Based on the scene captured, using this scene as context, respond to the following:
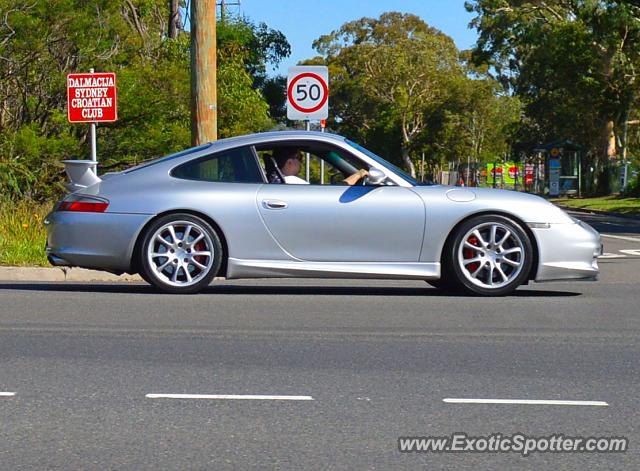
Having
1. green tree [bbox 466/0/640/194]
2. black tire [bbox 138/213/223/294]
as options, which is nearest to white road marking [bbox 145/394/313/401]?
black tire [bbox 138/213/223/294]

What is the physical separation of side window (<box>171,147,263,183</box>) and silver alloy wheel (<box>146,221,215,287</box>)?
1.68 ft

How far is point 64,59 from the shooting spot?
23438 mm

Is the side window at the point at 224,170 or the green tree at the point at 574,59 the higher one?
the green tree at the point at 574,59

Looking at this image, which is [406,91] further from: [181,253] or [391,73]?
[181,253]

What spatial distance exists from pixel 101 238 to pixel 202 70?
20.7ft

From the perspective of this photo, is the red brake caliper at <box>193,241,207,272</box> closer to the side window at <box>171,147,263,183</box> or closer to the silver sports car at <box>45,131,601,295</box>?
the silver sports car at <box>45,131,601,295</box>

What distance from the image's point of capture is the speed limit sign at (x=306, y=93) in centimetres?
1864

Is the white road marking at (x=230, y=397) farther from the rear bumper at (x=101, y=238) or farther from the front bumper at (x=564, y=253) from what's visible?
the front bumper at (x=564, y=253)

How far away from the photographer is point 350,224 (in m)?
10.4

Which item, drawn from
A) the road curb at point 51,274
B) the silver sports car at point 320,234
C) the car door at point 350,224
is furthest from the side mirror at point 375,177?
the road curb at point 51,274

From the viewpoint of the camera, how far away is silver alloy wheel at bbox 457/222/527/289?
34.3 ft

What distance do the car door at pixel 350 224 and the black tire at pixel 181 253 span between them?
515 mm

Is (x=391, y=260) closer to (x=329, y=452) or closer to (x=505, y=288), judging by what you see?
(x=505, y=288)

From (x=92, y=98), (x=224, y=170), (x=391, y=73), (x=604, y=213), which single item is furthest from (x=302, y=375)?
(x=391, y=73)
